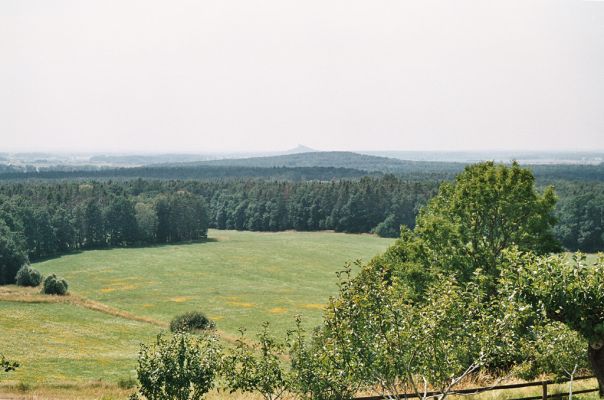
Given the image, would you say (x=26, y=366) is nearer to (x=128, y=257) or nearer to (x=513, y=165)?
(x=513, y=165)

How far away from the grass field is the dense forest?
387 inches

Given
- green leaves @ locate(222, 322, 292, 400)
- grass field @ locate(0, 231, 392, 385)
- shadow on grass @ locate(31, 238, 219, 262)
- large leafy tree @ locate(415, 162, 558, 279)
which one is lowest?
shadow on grass @ locate(31, 238, 219, 262)

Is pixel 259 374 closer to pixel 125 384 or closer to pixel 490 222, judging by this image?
pixel 125 384

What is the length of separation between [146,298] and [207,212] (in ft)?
271

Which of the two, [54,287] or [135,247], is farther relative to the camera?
[135,247]

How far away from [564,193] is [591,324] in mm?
159043

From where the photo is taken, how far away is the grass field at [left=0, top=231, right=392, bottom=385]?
49281 mm

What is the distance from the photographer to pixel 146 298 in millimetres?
80562

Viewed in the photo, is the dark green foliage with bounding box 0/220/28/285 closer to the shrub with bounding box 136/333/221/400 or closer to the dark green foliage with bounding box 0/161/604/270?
the dark green foliage with bounding box 0/161/604/270

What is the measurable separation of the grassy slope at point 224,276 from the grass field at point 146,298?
0.15m

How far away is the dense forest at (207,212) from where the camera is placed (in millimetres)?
123688

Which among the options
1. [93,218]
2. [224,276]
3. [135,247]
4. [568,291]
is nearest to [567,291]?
[568,291]

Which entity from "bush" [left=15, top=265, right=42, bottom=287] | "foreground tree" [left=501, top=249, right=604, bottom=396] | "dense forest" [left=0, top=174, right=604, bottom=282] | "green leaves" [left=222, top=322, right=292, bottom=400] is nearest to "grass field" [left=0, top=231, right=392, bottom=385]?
"bush" [left=15, top=265, right=42, bottom=287]

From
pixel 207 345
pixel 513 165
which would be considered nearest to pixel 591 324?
pixel 207 345
